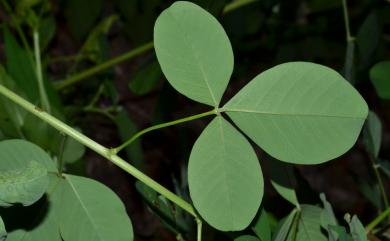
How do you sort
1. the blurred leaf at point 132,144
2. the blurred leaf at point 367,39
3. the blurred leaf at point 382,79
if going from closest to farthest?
the blurred leaf at point 382,79 < the blurred leaf at point 367,39 < the blurred leaf at point 132,144

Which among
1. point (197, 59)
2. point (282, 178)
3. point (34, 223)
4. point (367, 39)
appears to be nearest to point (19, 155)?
point (34, 223)

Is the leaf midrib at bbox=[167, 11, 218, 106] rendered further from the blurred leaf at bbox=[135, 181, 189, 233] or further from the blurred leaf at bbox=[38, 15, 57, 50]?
the blurred leaf at bbox=[38, 15, 57, 50]

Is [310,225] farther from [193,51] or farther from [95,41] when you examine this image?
[95,41]

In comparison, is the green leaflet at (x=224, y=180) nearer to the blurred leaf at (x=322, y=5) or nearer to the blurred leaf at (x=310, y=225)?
the blurred leaf at (x=310, y=225)

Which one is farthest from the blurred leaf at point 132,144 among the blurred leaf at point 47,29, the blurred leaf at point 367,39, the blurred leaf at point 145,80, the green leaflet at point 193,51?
the green leaflet at point 193,51

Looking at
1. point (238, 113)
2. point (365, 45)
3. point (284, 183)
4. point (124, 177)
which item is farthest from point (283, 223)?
point (124, 177)

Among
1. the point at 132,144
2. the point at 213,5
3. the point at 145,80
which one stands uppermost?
the point at 213,5
